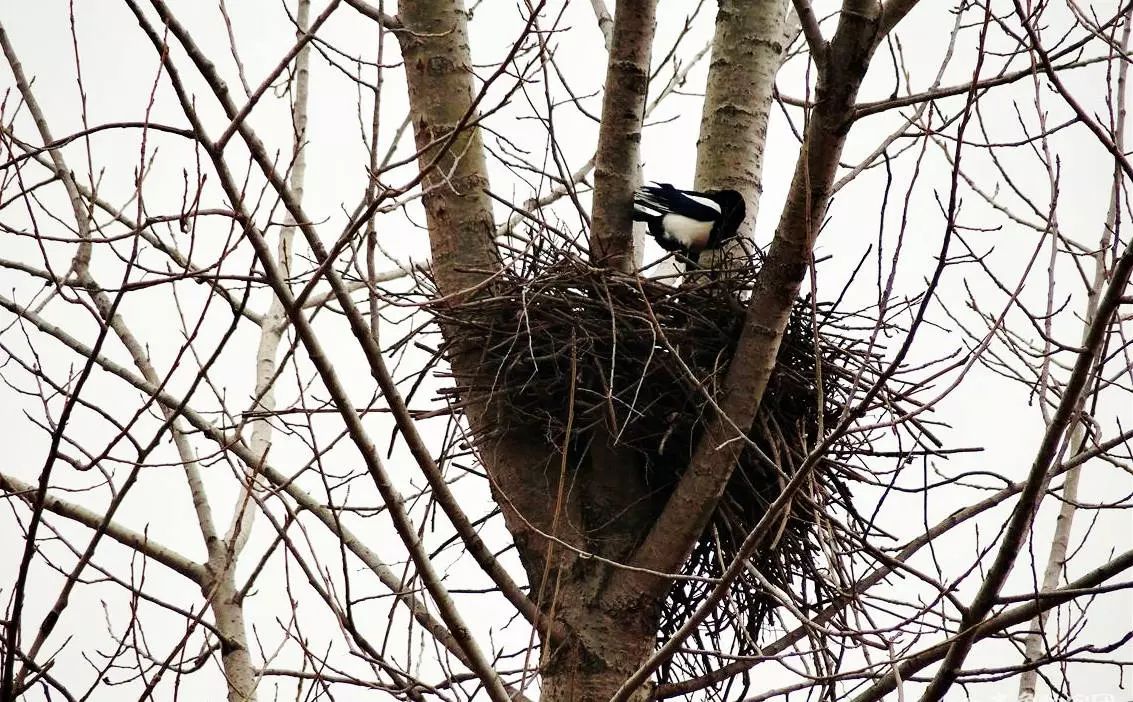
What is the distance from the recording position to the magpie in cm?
315

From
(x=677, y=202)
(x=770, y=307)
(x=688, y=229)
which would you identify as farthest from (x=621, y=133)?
(x=770, y=307)

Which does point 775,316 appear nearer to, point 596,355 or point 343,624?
point 596,355

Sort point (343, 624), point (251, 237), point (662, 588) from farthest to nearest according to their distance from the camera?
point (662, 588), point (343, 624), point (251, 237)

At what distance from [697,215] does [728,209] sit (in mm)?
96

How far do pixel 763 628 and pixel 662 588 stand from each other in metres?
0.54

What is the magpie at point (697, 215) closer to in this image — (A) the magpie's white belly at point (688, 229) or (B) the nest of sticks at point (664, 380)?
(A) the magpie's white belly at point (688, 229)

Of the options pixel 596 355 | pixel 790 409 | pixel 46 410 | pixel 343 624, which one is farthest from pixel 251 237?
pixel 790 409

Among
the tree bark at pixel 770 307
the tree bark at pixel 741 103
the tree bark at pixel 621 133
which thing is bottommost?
the tree bark at pixel 770 307

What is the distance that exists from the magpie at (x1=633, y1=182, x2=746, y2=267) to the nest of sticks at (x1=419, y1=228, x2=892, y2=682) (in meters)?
0.26

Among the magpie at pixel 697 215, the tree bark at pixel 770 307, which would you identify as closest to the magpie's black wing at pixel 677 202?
the magpie at pixel 697 215

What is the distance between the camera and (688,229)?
328 cm

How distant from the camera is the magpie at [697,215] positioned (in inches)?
124

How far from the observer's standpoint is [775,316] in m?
2.56

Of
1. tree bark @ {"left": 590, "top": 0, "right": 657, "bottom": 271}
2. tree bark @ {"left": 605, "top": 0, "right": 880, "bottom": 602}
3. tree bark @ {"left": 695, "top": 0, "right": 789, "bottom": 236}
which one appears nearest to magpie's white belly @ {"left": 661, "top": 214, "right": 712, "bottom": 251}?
tree bark @ {"left": 695, "top": 0, "right": 789, "bottom": 236}
